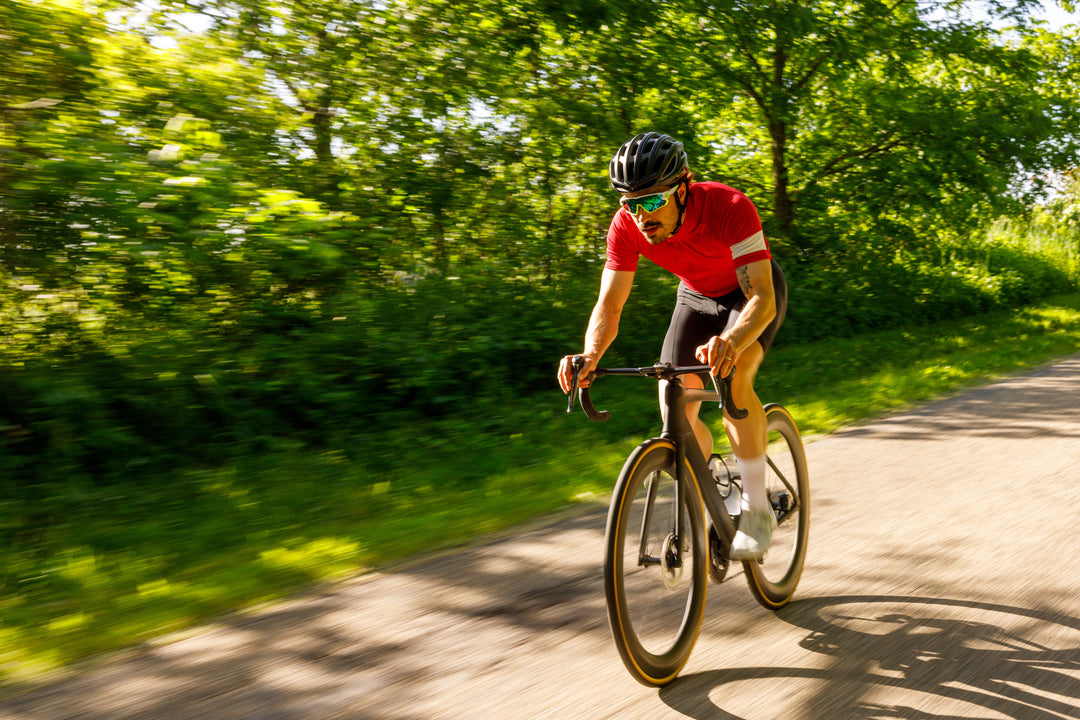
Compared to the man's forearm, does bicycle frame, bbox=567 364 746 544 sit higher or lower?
lower

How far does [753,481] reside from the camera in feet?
12.1

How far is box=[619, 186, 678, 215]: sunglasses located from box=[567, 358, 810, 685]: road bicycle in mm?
623

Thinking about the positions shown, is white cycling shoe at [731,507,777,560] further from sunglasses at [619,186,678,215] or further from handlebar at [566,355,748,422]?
sunglasses at [619,186,678,215]

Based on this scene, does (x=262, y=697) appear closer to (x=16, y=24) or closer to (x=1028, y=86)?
(x=16, y=24)

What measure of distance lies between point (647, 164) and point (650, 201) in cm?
15

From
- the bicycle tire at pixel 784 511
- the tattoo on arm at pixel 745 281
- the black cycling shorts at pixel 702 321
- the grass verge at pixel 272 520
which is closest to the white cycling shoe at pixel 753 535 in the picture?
the bicycle tire at pixel 784 511

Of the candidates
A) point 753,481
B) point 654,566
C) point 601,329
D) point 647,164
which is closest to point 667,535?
point 654,566

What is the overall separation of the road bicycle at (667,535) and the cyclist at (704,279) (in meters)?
0.11

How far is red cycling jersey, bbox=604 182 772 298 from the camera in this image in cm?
345

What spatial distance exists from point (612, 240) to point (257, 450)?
4.59 meters

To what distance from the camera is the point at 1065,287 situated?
2356 centimetres

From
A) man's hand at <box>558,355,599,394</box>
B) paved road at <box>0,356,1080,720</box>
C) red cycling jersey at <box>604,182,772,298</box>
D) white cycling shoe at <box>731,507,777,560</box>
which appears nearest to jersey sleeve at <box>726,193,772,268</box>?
red cycling jersey at <box>604,182,772,298</box>

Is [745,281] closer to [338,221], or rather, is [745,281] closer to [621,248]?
[621,248]

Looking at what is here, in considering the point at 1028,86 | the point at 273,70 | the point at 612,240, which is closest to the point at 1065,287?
the point at 1028,86
